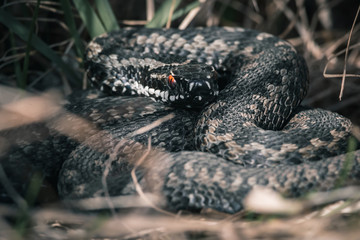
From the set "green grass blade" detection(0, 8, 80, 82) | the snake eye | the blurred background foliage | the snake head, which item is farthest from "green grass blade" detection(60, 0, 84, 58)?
the snake eye

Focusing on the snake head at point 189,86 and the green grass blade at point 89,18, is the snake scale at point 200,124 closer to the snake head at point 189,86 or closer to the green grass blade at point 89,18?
the snake head at point 189,86

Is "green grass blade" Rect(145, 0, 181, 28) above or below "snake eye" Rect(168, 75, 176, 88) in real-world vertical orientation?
above

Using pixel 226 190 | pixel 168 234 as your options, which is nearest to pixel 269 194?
pixel 226 190

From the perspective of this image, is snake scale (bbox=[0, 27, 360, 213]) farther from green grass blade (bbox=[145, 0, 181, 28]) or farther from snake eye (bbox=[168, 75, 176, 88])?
green grass blade (bbox=[145, 0, 181, 28])

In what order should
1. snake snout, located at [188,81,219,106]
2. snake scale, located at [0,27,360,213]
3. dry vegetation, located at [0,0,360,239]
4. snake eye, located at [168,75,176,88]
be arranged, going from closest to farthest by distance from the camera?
dry vegetation, located at [0,0,360,239] < snake scale, located at [0,27,360,213] < snake snout, located at [188,81,219,106] < snake eye, located at [168,75,176,88]

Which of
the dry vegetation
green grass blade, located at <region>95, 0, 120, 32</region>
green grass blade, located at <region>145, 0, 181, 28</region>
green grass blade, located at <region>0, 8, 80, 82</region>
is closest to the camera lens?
the dry vegetation

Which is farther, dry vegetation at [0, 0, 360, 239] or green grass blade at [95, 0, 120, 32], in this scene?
green grass blade at [95, 0, 120, 32]

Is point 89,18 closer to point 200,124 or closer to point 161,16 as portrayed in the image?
point 161,16
